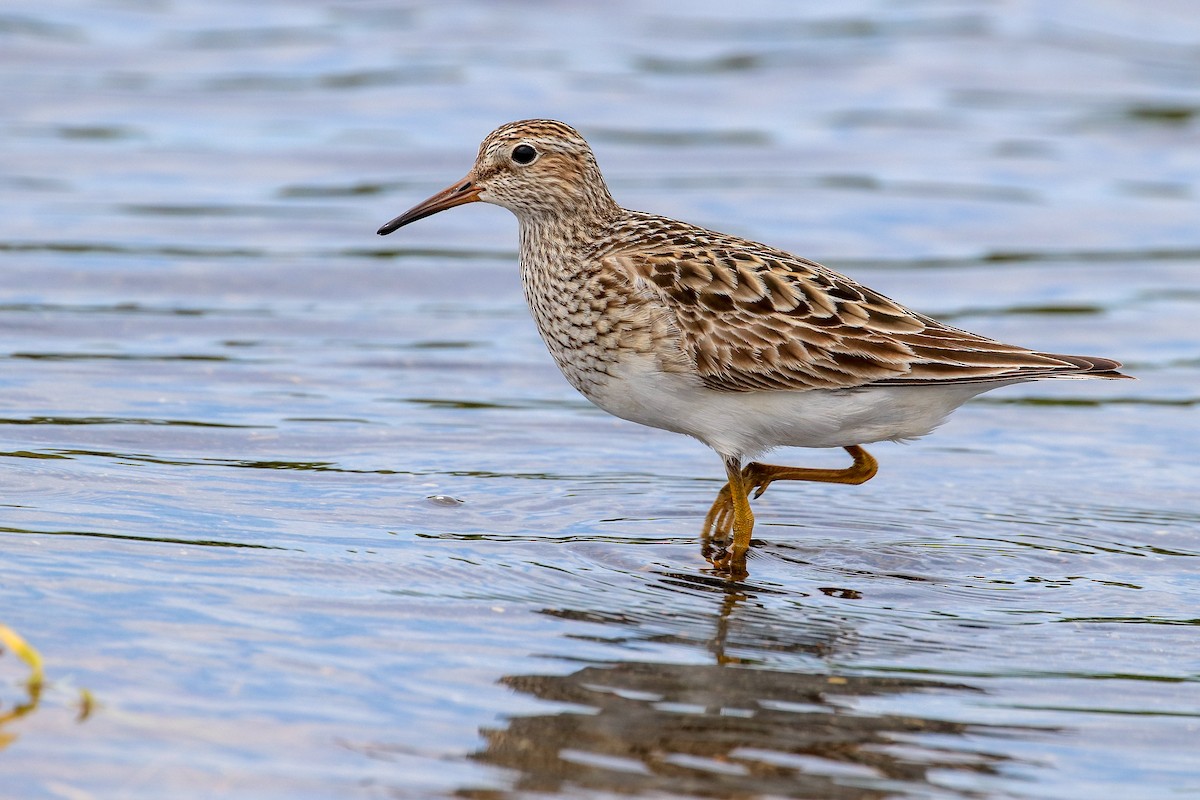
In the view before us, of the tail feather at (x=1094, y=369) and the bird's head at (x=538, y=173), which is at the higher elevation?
the bird's head at (x=538, y=173)

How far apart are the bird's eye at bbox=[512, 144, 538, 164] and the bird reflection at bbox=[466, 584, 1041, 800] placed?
10.9ft

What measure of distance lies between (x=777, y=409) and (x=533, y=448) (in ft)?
7.09

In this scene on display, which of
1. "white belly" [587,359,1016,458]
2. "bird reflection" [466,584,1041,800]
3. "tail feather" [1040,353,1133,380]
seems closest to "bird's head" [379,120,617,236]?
"white belly" [587,359,1016,458]

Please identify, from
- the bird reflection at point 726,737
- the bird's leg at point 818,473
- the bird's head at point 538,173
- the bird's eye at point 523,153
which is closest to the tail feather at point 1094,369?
the bird's leg at point 818,473

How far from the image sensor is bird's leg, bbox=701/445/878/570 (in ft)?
28.0

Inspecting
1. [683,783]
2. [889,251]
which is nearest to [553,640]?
[683,783]

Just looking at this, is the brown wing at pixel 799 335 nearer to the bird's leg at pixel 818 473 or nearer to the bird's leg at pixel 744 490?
the bird's leg at pixel 744 490

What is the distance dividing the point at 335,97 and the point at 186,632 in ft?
44.7

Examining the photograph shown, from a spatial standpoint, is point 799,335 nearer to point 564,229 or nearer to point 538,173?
point 564,229

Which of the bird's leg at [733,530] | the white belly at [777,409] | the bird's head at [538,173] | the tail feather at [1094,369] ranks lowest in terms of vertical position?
the bird's leg at [733,530]

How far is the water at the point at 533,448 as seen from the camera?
243 inches

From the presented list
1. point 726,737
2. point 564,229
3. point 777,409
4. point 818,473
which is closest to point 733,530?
point 777,409

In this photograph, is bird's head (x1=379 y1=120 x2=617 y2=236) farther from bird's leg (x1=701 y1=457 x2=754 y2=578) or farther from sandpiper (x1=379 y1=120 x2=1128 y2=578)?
bird's leg (x1=701 y1=457 x2=754 y2=578)

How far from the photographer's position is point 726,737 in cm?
621
